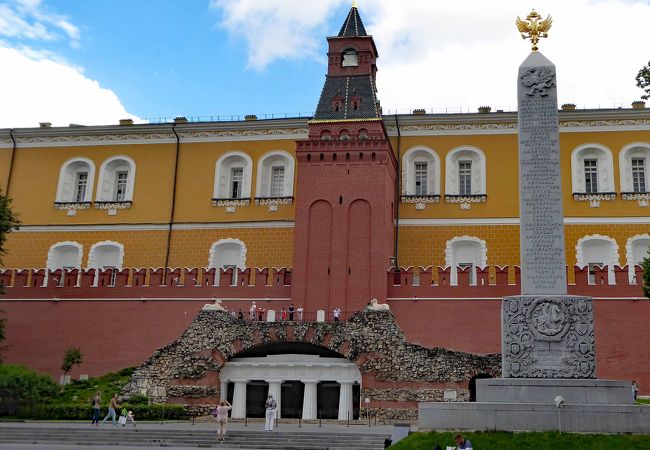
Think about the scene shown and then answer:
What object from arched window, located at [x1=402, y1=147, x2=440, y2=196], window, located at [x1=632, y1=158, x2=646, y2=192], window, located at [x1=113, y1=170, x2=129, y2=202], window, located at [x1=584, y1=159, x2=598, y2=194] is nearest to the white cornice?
window, located at [x1=113, y1=170, x2=129, y2=202]

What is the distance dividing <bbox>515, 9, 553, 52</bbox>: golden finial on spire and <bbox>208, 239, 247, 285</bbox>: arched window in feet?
69.2

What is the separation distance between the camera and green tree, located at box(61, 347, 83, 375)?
29.0 meters

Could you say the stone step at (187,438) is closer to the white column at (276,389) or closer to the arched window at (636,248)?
the white column at (276,389)

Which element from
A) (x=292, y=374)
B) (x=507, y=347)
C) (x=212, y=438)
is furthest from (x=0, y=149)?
(x=507, y=347)

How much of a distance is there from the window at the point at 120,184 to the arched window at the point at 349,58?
11522mm

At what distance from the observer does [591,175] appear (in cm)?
3509

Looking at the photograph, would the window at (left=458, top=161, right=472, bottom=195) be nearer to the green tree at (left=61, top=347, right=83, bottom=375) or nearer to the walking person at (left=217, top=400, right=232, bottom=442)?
the green tree at (left=61, top=347, right=83, bottom=375)

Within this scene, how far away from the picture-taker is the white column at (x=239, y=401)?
2475 cm

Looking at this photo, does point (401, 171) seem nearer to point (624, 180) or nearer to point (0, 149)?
point (624, 180)

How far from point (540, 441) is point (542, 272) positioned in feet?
10.8

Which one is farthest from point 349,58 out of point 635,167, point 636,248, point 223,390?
point 223,390

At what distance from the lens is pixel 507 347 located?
15516mm

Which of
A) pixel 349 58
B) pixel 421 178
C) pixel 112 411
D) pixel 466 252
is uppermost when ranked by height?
pixel 349 58

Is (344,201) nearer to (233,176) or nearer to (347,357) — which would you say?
(347,357)
